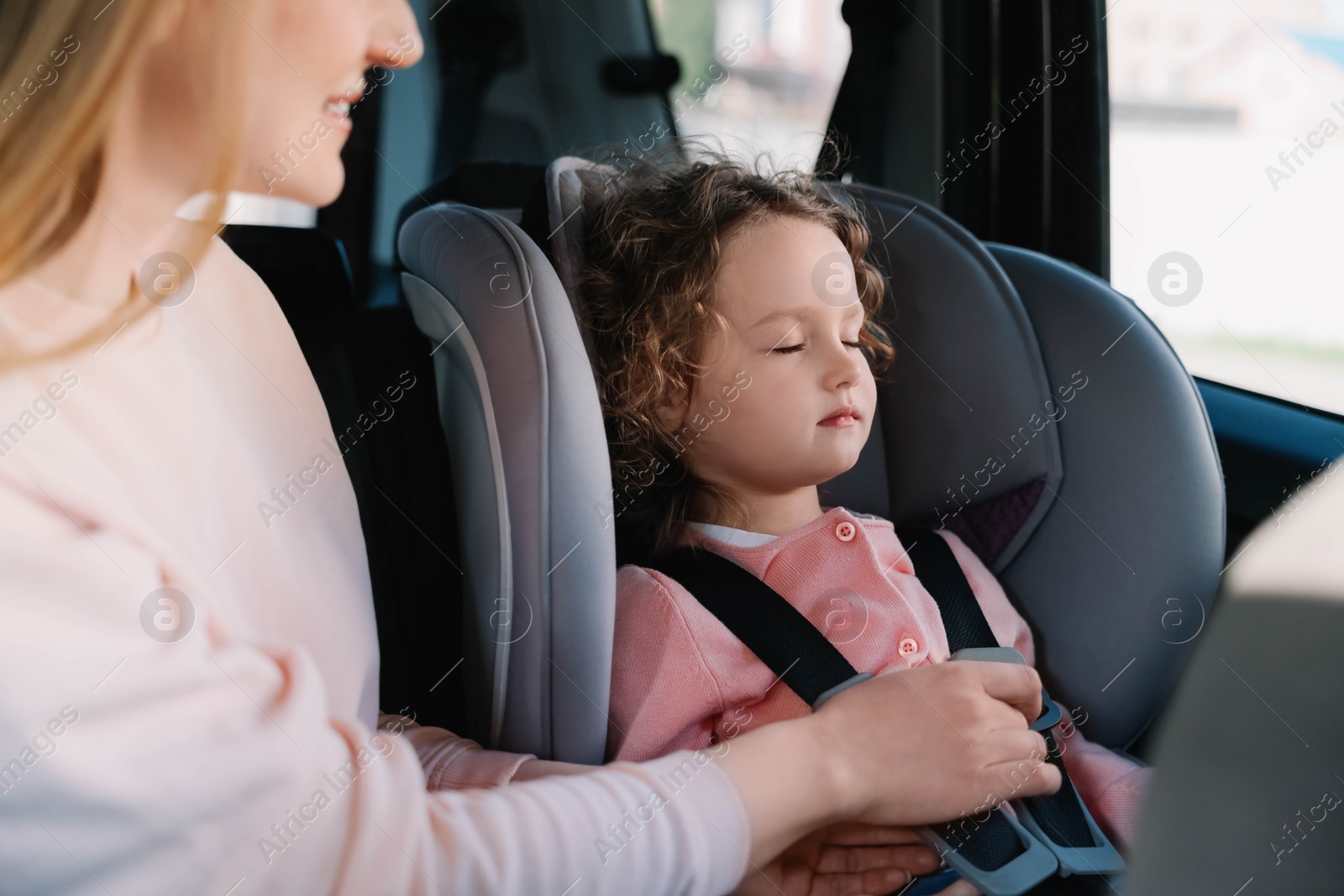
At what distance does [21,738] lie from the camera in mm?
484

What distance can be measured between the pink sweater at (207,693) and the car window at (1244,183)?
3.77 feet

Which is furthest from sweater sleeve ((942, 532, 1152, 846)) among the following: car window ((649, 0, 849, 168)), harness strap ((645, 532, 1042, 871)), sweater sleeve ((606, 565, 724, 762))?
car window ((649, 0, 849, 168))

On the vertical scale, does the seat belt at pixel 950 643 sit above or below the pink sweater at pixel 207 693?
below

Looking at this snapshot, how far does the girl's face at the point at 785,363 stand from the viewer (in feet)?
3.45

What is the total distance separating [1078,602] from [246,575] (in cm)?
93

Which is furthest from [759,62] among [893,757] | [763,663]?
[893,757]

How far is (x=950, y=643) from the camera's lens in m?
1.10

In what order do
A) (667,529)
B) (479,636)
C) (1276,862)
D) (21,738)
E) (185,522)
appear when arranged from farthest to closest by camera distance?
(667,529) → (479,636) → (185,522) → (21,738) → (1276,862)

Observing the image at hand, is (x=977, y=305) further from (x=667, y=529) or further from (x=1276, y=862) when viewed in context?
(x=1276, y=862)

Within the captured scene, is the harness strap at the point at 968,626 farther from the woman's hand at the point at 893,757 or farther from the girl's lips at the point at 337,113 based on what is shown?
the girl's lips at the point at 337,113

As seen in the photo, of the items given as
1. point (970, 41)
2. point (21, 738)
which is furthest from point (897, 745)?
point (970, 41)

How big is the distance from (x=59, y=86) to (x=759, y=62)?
1.39 meters

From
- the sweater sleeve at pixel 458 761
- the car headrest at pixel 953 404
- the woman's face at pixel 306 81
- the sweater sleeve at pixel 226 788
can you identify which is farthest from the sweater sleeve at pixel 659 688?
the woman's face at pixel 306 81

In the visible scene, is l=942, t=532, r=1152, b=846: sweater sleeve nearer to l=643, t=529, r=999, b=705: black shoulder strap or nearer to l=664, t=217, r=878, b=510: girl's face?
l=643, t=529, r=999, b=705: black shoulder strap
